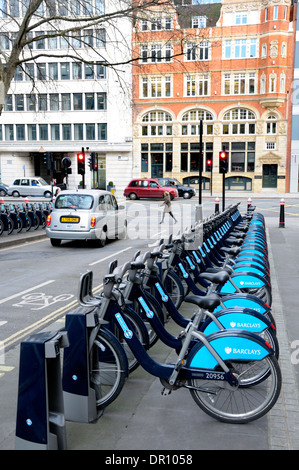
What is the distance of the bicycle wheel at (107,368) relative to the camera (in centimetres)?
372

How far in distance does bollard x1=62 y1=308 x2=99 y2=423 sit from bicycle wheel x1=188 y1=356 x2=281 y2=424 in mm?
832

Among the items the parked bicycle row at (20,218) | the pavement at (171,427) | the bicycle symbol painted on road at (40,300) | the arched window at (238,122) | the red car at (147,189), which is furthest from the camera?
the arched window at (238,122)

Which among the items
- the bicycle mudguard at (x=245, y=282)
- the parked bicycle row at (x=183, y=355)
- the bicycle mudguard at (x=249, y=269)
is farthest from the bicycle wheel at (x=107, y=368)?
the bicycle mudguard at (x=249, y=269)

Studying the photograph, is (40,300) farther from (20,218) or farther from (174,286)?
(20,218)

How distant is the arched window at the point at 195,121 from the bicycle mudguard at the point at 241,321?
45874 mm

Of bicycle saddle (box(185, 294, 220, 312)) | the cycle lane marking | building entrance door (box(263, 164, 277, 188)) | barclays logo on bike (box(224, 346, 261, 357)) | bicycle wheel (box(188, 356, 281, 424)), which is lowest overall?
the cycle lane marking

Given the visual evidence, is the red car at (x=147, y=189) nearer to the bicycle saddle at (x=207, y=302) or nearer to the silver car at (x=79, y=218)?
the silver car at (x=79, y=218)

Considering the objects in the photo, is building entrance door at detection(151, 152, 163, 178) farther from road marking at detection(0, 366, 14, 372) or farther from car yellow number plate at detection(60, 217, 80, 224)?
road marking at detection(0, 366, 14, 372)

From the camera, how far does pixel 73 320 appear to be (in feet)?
11.8

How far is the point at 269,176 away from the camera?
47.6 m

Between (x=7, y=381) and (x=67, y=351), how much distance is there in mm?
1310

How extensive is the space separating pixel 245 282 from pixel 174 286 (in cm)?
108

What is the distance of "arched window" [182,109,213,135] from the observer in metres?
48.5

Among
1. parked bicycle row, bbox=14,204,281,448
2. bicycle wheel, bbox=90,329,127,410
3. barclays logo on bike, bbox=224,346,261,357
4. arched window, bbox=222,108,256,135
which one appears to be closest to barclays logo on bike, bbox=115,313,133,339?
parked bicycle row, bbox=14,204,281,448
